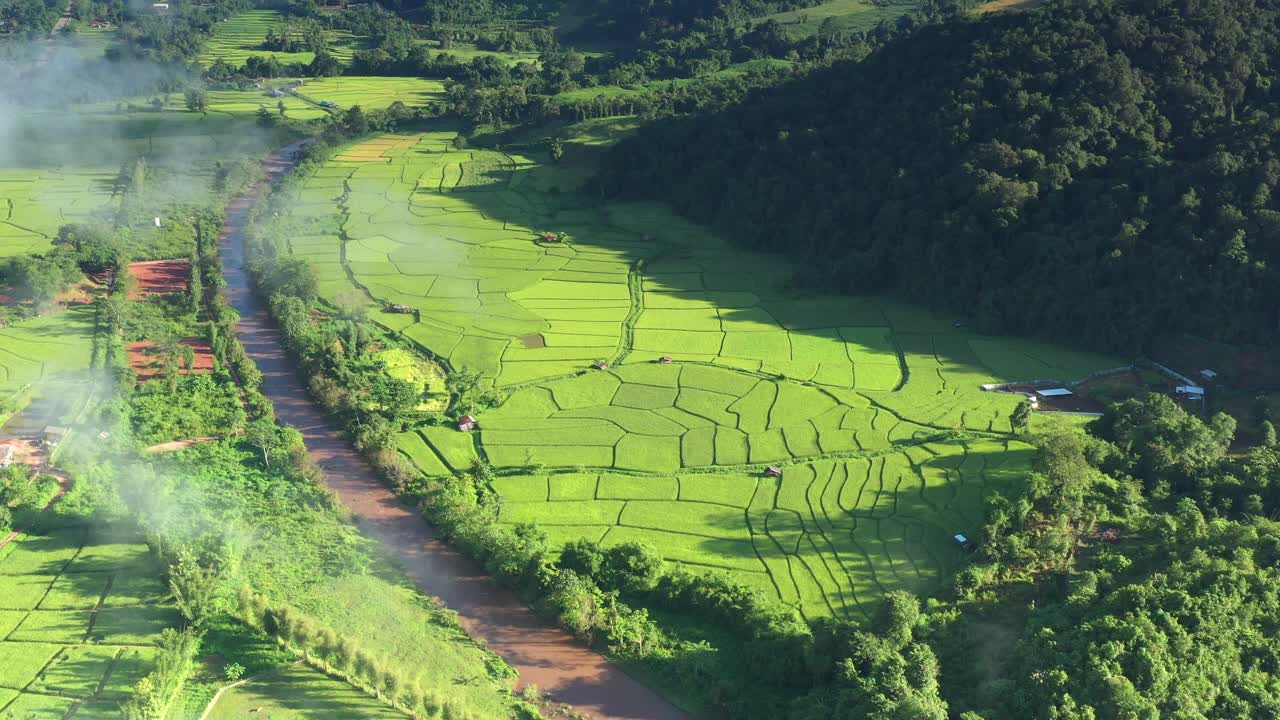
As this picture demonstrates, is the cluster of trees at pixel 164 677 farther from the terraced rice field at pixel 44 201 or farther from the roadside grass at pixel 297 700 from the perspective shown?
the terraced rice field at pixel 44 201

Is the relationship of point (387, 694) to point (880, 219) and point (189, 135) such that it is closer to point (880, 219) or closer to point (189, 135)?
point (880, 219)

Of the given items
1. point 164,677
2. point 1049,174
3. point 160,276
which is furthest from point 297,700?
point 1049,174

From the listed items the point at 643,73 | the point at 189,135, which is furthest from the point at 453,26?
the point at 189,135

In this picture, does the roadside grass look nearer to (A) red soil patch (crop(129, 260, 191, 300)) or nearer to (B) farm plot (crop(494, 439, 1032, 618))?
(B) farm plot (crop(494, 439, 1032, 618))

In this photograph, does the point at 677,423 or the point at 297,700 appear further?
the point at 677,423

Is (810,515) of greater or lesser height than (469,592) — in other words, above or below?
above

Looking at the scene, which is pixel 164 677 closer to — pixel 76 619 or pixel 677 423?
pixel 76 619

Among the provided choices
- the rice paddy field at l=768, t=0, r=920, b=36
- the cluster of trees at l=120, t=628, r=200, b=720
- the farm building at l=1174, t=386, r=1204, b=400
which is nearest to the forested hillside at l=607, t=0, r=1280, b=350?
the farm building at l=1174, t=386, r=1204, b=400
